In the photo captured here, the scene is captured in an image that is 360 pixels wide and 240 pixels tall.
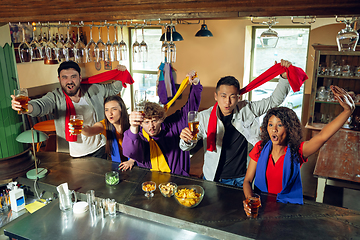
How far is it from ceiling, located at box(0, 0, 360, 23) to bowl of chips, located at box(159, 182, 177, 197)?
1084mm

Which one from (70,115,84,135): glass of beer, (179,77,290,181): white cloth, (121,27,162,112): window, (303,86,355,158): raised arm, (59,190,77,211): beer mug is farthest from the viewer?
(121,27,162,112): window

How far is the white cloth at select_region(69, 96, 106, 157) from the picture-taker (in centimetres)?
303

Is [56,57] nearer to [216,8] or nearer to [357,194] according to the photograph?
[216,8]

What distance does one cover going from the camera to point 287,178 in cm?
198

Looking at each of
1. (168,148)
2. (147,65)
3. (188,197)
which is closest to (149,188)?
(188,197)

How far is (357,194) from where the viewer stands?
354cm

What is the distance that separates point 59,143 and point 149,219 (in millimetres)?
1972

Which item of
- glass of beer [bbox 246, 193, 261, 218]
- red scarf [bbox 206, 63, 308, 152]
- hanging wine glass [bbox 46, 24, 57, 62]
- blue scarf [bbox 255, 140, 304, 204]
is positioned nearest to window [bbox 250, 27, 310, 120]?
red scarf [bbox 206, 63, 308, 152]

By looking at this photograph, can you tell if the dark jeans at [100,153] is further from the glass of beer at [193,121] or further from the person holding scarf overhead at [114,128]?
the glass of beer at [193,121]

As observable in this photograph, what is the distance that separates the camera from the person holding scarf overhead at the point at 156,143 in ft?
7.45

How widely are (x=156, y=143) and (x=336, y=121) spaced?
1.36 m

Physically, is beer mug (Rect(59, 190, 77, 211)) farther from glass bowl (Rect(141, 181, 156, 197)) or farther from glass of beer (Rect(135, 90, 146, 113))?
glass of beer (Rect(135, 90, 146, 113))

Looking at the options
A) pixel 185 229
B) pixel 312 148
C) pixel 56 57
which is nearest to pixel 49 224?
pixel 185 229

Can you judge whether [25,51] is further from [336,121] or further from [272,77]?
[336,121]
